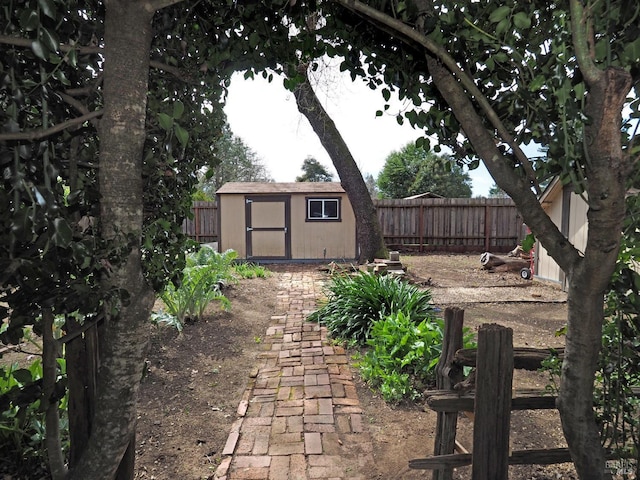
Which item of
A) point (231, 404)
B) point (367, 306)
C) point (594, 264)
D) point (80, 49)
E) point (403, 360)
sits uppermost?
point (80, 49)

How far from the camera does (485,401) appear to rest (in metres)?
1.52

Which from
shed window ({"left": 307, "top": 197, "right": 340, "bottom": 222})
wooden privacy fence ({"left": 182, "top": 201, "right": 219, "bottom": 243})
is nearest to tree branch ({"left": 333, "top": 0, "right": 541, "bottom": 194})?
shed window ({"left": 307, "top": 197, "right": 340, "bottom": 222})

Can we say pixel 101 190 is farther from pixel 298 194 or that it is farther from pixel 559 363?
pixel 298 194

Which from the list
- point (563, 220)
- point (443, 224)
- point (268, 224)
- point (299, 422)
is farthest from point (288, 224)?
point (299, 422)

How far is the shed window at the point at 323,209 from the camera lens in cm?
1266

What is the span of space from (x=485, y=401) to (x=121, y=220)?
1466mm

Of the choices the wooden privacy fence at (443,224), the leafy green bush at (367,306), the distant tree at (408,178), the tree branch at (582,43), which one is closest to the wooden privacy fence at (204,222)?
the wooden privacy fence at (443,224)

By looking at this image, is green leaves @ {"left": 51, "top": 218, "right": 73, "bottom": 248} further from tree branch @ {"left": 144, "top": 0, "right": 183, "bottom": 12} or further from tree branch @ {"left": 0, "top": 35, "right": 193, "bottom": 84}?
tree branch @ {"left": 144, "top": 0, "right": 183, "bottom": 12}

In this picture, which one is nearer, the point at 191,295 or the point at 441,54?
the point at 441,54

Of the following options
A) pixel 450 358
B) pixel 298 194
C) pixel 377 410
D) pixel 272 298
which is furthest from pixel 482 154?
pixel 298 194

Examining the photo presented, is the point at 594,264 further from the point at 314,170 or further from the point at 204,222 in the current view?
the point at 314,170

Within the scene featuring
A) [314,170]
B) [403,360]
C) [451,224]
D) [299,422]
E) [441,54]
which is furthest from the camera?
[314,170]

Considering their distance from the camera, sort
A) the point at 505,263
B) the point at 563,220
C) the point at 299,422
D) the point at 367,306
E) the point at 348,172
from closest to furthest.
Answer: the point at 299,422 < the point at 367,306 < the point at 563,220 < the point at 348,172 < the point at 505,263

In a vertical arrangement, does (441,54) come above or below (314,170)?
below
